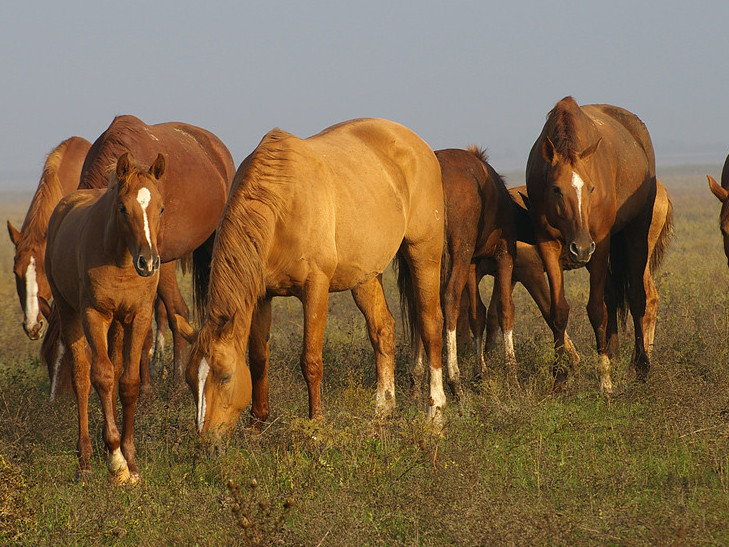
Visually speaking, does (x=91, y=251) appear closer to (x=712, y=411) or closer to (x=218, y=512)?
(x=218, y=512)

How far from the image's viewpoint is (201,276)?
841cm

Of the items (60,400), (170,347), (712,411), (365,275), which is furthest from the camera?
(170,347)

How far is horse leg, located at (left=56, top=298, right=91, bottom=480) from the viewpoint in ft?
17.5

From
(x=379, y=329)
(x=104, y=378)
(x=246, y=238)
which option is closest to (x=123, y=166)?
(x=246, y=238)

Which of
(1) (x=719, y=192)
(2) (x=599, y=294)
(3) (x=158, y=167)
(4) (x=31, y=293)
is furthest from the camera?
(4) (x=31, y=293)

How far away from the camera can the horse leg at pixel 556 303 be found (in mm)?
6984

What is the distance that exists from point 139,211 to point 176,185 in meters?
3.01

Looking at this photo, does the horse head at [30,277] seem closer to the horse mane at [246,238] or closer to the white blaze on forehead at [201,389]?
the horse mane at [246,238]

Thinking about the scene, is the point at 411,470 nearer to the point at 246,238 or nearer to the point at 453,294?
the point at 246,238

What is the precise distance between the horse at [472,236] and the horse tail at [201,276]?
229 centimetres

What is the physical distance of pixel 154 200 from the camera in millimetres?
5055

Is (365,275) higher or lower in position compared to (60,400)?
higher

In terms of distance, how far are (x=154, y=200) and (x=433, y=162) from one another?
2901 millimetres

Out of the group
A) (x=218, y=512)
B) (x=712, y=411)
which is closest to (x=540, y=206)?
(x=712, y=411)
